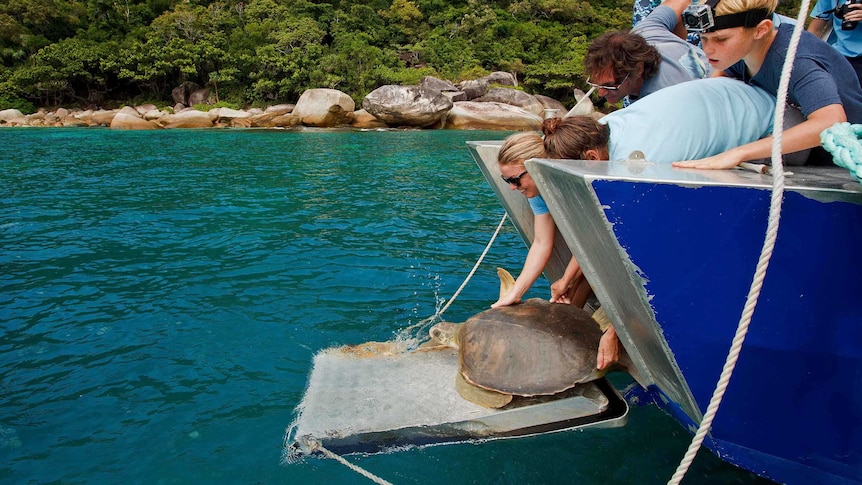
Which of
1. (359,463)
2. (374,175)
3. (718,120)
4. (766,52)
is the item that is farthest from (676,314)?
(374,175)

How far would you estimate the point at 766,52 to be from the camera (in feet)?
7.30

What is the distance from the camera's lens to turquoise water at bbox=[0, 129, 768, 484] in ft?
9.18

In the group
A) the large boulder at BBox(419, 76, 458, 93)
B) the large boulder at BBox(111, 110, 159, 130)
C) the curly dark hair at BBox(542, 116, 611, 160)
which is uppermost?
the curly dark hair at BBox(542, 116, 611, 160)

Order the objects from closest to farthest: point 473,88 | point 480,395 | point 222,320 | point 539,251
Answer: point 480,395 → point 539,251 → point 222,320 → point 473,88

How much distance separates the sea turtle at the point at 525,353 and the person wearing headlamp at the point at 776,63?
3.73ft

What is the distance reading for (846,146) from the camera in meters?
1.60

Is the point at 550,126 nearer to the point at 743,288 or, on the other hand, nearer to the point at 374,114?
the point at 743,288

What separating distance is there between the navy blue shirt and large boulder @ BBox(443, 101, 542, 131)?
25030 mm

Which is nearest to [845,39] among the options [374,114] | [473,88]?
[374,114]

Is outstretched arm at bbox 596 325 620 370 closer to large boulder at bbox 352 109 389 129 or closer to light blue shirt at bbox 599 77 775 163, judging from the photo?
light blue shirt at bbox 599 77 775 163

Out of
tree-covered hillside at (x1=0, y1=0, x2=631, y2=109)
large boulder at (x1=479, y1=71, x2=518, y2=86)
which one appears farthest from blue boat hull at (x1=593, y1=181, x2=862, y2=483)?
large boulder at (x1=479, y1=71, x2=518, y2=86)

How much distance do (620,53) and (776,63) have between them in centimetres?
88

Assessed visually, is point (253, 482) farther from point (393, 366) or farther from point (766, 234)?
point (766, 234)

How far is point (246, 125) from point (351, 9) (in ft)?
47.2
